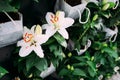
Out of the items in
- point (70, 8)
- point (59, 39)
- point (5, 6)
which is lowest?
point (59, 39)

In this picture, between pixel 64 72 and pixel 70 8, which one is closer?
pixel 70 8

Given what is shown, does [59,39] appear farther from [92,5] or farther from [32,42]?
[92,5]

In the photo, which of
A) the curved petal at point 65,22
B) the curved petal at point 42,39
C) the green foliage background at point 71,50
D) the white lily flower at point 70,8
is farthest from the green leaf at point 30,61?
the white lily flower at point 70,8

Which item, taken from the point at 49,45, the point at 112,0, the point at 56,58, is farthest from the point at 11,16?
the point at 112,0

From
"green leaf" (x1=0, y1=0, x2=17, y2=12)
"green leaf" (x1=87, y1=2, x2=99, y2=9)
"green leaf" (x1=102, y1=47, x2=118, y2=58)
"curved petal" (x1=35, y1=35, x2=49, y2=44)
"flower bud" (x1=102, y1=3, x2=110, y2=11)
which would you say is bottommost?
"green leaf" (x1=102, y1=47, x2=118, y2=58)

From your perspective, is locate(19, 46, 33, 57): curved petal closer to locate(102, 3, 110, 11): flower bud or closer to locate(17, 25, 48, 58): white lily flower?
locate(17, 25, 48, 58): white lily flower

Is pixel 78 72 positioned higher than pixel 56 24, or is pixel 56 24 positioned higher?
pixel 56 24

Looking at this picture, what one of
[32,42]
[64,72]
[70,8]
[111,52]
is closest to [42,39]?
[32,42]

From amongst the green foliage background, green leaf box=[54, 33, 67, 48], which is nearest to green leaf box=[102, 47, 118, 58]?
the green foliage background

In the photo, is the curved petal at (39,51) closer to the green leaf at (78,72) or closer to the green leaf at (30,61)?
the green leaf at (30,61)
